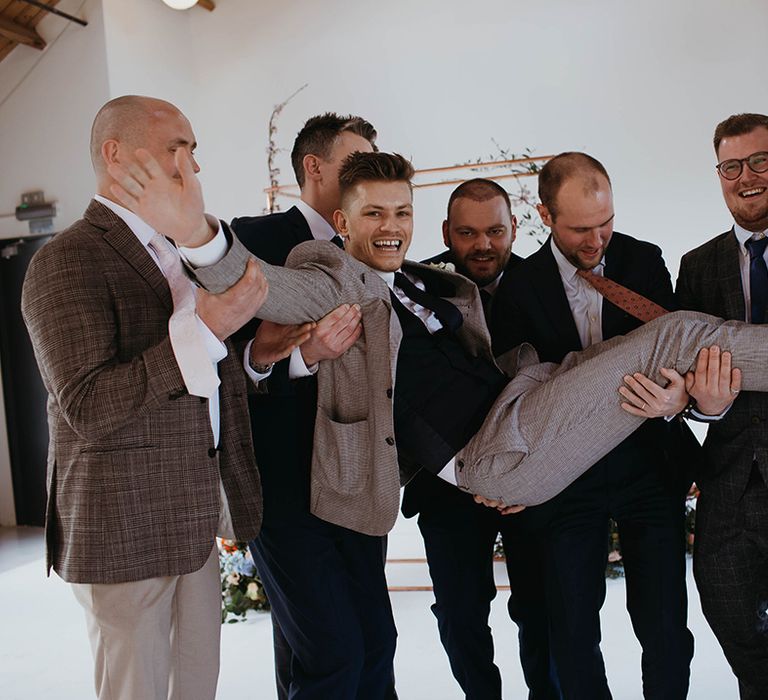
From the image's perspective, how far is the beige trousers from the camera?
1.91 m

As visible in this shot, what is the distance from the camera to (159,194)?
5.44ft

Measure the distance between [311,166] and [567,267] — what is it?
3.14 ft

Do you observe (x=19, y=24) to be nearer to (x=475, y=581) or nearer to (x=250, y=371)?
(x=250, y=371)

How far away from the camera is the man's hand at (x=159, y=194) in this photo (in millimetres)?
1653

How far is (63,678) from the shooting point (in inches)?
158

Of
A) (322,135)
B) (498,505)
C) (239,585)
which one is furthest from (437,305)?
(239,585)

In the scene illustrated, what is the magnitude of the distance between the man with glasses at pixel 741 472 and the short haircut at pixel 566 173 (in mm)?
370

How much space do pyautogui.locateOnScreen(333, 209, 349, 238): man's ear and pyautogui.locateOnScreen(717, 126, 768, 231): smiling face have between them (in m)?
1.17

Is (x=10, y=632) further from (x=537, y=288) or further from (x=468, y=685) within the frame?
(x=537, y=288)

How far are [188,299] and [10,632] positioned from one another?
11.9 feet

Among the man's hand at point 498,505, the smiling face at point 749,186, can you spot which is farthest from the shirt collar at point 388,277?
the smiling face at point 749,186

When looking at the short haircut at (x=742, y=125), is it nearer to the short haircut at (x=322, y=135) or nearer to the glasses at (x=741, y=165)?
the glasses at (x=741, y=165)

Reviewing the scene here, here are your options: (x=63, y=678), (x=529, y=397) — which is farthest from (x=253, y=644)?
(x=529, y=397)

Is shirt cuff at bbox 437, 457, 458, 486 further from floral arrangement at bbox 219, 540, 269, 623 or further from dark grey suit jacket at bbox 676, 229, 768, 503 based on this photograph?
floral arrangement at bbox 219, 540, 269, 623
